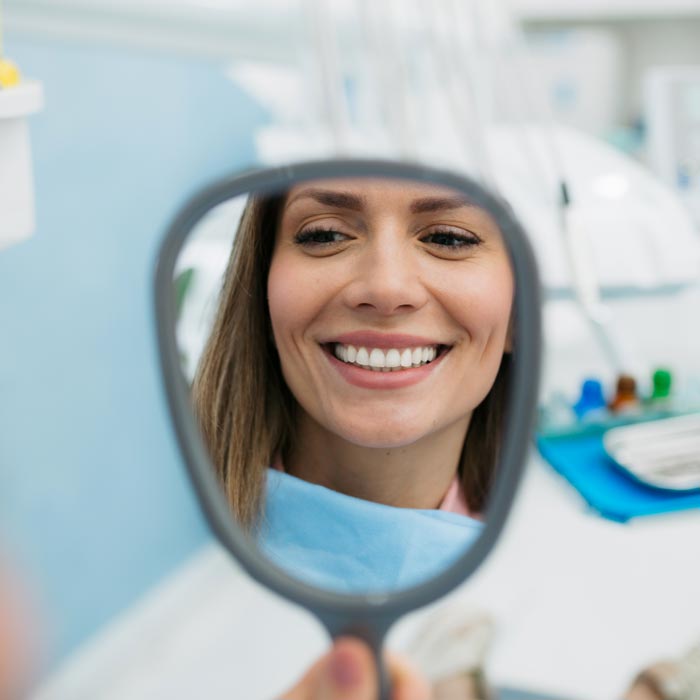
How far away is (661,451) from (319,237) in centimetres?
34

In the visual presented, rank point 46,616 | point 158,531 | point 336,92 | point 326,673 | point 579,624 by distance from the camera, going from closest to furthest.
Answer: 1. point 326,673
2. point 336,92
3. point 579,624
4. point 46,616
5. point 158,531

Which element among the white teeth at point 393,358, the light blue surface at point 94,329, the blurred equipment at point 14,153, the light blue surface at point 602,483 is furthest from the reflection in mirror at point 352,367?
the light blue surface at point 94,329

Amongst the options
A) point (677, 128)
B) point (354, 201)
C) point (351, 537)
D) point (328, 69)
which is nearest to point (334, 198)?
point (354, 201)

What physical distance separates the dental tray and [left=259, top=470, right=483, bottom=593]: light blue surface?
0.83 ft

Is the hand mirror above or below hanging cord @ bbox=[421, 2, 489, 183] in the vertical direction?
below

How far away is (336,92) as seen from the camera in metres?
0.49

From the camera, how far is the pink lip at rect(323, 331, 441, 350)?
0.87 ft

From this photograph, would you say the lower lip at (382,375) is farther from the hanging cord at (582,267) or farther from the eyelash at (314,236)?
the hanging cord at (582,267)

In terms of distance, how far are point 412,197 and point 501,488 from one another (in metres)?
0.09

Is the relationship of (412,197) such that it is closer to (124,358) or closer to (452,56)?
(452,56)

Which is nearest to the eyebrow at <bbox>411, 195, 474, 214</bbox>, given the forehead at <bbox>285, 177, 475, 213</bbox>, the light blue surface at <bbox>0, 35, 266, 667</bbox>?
the forehead at <bbox>285, 177, 475, 213</bbox>

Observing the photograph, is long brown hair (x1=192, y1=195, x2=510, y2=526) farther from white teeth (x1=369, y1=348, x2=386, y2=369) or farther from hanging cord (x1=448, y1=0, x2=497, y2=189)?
hanging cord (x1=448, y1=0, x2=497, y2=189)

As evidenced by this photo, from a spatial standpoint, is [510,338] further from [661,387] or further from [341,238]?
[661,387]

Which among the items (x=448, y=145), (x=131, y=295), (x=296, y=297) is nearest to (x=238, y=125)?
(x=131, y=295)
